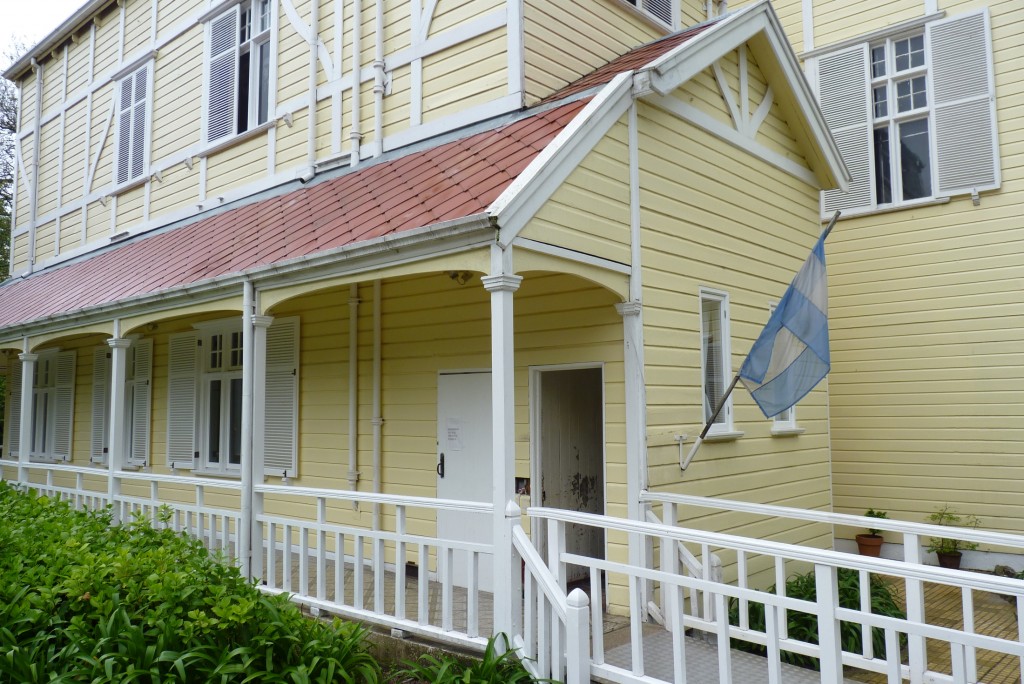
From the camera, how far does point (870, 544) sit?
10.2 m

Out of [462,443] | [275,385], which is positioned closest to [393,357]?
[462,443]

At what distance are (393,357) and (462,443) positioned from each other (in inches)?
51.3

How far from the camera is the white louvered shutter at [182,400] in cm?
1123

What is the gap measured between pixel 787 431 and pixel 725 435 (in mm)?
1397

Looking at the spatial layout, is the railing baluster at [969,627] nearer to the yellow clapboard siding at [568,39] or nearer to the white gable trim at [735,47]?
the white gable trim at [735,47]

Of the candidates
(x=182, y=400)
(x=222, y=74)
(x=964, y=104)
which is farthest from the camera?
(x=182, y=400)

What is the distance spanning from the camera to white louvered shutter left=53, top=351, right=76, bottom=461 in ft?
46.9

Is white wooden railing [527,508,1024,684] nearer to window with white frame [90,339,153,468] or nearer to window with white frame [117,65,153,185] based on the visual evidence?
window with white frame [90,339,153,468]

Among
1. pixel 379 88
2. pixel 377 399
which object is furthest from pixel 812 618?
pixel 379 88

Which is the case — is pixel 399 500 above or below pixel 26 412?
below

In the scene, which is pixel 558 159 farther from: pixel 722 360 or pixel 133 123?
pixel 133 123

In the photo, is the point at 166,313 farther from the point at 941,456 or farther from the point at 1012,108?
the point at 1012,108

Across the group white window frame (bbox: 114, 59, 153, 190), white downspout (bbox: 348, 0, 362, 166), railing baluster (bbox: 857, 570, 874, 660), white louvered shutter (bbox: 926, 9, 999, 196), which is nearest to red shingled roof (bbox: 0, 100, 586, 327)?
white downspout (bbox: 348, 0, 362, 166)

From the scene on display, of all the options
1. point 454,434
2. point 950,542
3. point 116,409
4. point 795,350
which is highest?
point 795,350
